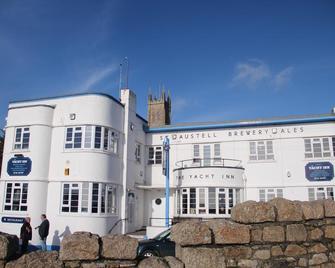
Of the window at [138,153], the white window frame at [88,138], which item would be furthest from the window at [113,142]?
the window at [138,153]

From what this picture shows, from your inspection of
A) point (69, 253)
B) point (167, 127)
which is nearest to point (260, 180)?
point (167, 127)

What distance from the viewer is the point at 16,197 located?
64.1 feet

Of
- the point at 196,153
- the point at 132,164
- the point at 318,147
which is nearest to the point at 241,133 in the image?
the point at 196,153

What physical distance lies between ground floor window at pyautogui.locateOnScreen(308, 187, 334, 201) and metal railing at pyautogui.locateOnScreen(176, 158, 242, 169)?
4.75m

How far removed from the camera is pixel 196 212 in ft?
71.1

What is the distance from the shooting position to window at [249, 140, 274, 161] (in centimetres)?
2306

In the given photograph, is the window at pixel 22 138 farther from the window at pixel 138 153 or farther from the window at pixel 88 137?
the window at pixel 138 153

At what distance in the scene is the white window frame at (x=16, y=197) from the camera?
1930 cm

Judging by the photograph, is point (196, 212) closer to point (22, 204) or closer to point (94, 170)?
point (94, 170)

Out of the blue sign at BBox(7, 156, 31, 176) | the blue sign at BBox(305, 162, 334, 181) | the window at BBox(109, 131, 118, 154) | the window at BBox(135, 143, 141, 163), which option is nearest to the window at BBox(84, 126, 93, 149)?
the window at BBox(109, 131, 118, 154)

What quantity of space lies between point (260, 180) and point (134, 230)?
8.99 meters

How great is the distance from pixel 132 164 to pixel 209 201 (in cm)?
562

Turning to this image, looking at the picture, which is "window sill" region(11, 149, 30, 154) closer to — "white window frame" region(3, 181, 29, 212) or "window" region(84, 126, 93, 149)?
"white window frame" region(3, 181, 29, 212)

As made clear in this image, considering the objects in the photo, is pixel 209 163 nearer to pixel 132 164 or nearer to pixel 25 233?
pixel 132 164
